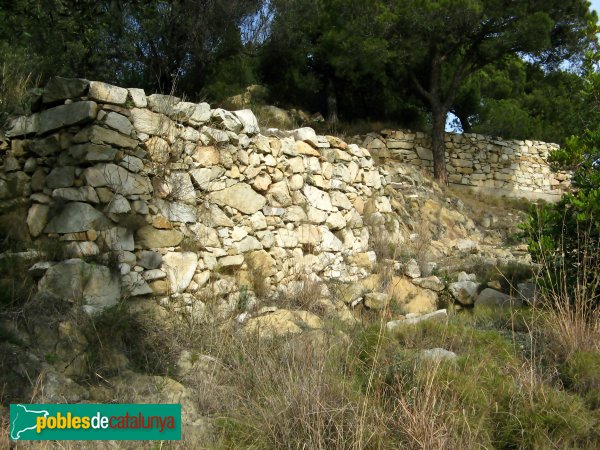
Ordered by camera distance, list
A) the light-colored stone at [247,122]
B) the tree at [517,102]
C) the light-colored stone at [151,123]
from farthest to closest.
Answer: the tree at [517,102] → the light-colored stone at [247,122] → the light-colored stone at [151,123]

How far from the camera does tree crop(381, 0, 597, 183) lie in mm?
10719

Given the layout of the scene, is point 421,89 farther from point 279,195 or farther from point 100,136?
point 100,136

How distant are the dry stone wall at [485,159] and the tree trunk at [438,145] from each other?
0.27 m

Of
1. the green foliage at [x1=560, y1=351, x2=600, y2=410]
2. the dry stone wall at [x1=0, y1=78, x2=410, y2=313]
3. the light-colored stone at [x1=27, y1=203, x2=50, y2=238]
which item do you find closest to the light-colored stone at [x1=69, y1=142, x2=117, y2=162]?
the dry stone wall at [x1=0, y1=78, x2=410, y2=313]

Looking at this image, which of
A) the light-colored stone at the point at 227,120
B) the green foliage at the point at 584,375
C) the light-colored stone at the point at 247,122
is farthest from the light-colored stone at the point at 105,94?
the green foliage at the point at 584,375

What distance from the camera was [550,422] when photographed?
9.70 feet

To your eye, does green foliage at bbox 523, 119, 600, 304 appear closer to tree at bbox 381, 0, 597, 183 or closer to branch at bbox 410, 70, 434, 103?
tree at bbox 381, 0, 597, 183

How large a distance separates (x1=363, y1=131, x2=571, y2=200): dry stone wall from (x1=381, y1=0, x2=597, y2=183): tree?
1.78 ft

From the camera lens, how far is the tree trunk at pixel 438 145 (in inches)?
475

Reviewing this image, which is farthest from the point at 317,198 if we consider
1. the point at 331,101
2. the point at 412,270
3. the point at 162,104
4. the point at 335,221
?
the point at 331,101

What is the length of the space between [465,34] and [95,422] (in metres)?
11.0

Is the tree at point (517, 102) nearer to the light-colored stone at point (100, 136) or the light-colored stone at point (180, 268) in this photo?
the light-colored stone at point (180, 268)

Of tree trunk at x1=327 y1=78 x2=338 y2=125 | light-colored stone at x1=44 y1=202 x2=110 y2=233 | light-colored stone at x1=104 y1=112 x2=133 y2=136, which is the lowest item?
light-colored stone at x1=44 y1=202 x2=110 y2=233

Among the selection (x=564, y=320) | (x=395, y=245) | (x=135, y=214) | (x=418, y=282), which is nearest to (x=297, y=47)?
(x=395, y=245)
